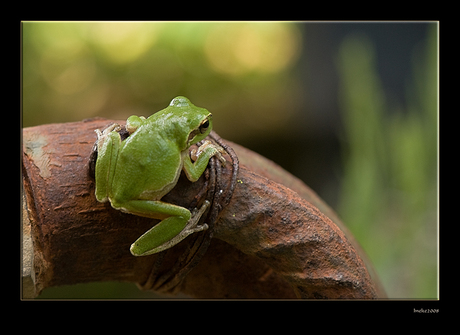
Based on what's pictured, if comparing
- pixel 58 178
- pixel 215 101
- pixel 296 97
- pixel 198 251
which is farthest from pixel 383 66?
pixel 58 178

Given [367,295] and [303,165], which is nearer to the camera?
[367,295]

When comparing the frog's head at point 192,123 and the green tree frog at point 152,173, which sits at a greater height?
the frog's head at point 192,123

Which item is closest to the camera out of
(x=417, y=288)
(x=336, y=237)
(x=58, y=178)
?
(x=58, y=178)

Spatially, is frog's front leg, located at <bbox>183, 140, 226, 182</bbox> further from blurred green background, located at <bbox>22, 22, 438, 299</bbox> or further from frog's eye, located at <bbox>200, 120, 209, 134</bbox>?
blurred green background, located at <bbox>22, 22, 438, 299</bbox>

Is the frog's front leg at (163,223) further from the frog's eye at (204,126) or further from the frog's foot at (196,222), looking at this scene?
the frog's eye at (204,126)

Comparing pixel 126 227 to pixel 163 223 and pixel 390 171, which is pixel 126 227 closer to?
pixel 163 223

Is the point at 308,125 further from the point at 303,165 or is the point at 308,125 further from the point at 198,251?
the point at 198,251

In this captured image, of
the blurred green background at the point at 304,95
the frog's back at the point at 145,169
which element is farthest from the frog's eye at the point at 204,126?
the blurred green background at the point at 304,95
